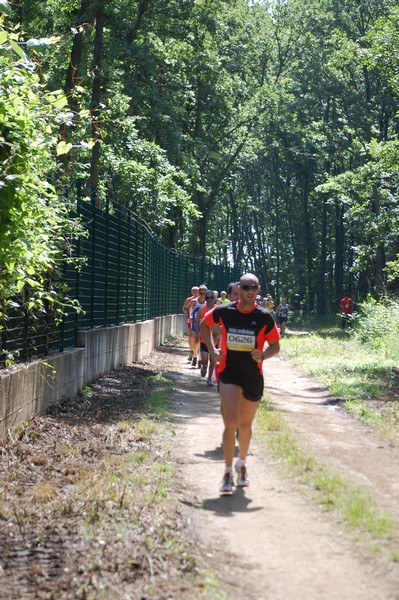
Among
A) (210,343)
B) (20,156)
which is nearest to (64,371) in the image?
(210,343)

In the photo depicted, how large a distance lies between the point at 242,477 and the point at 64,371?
503 centimetres

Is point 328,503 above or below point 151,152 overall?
below

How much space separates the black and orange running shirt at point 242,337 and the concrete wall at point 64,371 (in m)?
2.26

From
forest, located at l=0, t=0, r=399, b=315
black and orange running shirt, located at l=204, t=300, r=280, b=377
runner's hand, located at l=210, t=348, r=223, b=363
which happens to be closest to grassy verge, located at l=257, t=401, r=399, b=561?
black and orange running shirt, located at l=204, t=300, r=280, b=377

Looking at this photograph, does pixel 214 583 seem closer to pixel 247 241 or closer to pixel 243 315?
pixel 243 315

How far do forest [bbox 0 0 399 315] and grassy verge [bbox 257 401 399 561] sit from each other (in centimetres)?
300

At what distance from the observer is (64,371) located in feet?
43.0

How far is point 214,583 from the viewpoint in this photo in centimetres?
561

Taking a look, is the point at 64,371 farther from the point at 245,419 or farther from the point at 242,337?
the point at 242,337

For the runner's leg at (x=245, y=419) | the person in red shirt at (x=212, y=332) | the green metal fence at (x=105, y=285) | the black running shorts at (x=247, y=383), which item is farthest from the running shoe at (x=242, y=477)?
the person in red shirt at (x=212, y=332)

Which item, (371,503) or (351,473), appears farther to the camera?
(351,473)

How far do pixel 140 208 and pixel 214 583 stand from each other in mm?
23647

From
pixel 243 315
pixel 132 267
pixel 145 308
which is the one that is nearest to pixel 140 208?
pixel 145 308

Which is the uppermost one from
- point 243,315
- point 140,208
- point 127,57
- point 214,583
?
point 127,57
